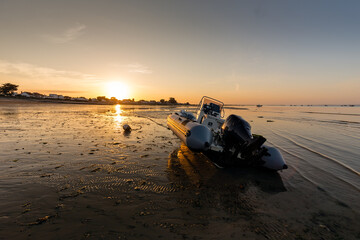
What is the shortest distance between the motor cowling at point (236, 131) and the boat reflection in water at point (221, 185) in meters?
1.24

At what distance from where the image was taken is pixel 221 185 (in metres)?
5.13

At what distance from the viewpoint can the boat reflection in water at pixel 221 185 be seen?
13.6ft

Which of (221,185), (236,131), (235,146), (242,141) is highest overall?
(236,131)

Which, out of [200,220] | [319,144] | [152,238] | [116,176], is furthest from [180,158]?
[319,144]

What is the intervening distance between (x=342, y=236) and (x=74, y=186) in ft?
21.1

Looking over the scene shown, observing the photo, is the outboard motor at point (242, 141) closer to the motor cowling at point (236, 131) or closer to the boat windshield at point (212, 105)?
the motor cowling at point (236, 131)

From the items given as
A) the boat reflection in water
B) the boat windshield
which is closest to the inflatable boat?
the boat reflection in water

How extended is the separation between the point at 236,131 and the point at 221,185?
230 cm

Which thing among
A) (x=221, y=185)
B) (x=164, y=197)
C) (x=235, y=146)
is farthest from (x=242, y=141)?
(x=164, y=197)

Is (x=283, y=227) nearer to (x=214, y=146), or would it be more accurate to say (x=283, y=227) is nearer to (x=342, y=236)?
(x=342, y=236)

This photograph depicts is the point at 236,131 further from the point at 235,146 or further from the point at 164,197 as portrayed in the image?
the point at 164,197

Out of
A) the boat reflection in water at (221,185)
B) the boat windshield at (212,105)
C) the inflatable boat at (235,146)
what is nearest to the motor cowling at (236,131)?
the inflatable boat at (235,146)

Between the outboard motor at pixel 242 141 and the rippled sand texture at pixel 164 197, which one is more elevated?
the outboard motor at pixel 242 141

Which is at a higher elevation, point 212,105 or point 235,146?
point 212,105
